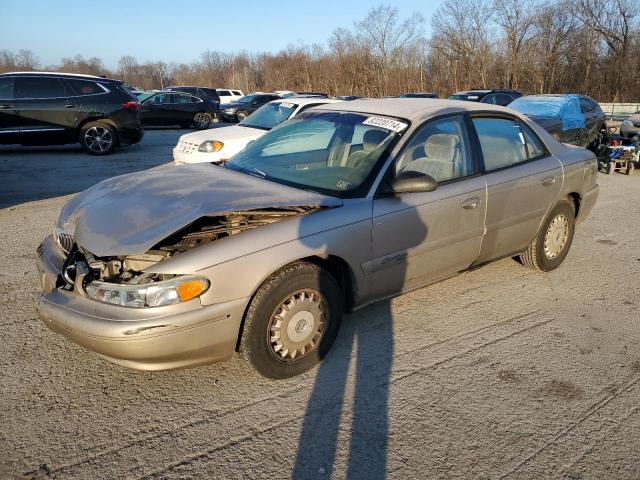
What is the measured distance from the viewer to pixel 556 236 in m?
5.16

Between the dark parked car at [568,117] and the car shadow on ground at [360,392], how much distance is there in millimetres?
9256

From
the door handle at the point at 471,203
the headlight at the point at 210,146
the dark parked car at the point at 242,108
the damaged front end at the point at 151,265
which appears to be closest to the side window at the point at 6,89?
the headlight at the point at 210,146

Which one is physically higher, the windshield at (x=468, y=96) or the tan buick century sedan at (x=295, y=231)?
the windshield at (x=468, y=96)

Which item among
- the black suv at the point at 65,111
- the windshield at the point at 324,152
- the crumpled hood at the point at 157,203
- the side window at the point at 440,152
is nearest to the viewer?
the crumpled hood at the point at 157,203

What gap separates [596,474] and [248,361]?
1.88 meters

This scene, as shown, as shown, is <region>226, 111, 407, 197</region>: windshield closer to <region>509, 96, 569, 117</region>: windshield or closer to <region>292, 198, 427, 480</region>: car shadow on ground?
<region>292, 198, 427, 480</region>: car shadow on ground

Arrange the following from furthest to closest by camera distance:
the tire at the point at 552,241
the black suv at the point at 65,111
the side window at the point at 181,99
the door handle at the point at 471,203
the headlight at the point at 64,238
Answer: the side window at the point at 181,99
the black suv at the point at 65,111
the tire at the point at 552,241
the door handle at the point at 471,203
the headlight at the point at 64,238

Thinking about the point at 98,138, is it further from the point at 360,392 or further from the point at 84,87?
the point at 360,392

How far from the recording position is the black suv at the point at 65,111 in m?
11.5

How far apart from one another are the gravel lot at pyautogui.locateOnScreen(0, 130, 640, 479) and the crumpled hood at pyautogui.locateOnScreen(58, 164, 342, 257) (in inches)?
35.3

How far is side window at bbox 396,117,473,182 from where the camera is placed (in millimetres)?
3857

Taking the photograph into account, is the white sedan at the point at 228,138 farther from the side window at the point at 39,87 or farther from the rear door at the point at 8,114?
the rear door at the point at 8,114

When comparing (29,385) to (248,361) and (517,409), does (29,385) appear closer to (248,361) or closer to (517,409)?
(248,361)

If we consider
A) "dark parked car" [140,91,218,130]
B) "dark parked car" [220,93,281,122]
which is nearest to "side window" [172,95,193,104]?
"dark parked car" [140,91,218,130]
